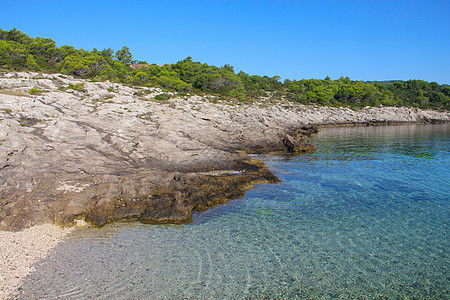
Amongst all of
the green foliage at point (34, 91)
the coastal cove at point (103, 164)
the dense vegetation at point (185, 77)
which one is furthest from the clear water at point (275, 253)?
the dense vegetation at point (185, 77)

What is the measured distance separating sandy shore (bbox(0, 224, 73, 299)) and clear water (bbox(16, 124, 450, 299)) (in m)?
0.34

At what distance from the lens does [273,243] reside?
986 cm

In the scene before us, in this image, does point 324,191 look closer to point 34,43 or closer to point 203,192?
point 203,192

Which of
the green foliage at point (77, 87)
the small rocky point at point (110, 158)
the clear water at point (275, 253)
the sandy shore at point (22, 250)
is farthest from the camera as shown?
the green foliage at point (77, 87)

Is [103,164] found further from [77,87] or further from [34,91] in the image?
[77,87]

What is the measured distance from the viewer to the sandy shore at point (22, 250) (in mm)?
7464

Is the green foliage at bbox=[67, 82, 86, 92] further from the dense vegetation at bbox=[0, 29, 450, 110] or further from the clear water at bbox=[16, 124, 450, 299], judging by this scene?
the clear water at bbox=[16, 124, 450, 299]

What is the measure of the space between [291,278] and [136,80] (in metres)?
57.8

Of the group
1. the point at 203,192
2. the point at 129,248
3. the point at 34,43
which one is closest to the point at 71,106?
the point at 203,192

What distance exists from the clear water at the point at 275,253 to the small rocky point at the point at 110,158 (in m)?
1.43

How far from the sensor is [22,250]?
355 inches

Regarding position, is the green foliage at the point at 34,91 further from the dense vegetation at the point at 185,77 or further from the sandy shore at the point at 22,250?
the sandy shore at the point at 22,250

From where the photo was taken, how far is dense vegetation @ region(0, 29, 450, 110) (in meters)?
53.7

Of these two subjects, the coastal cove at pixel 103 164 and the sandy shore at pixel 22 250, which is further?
the coastal cove at pixel 103 164
